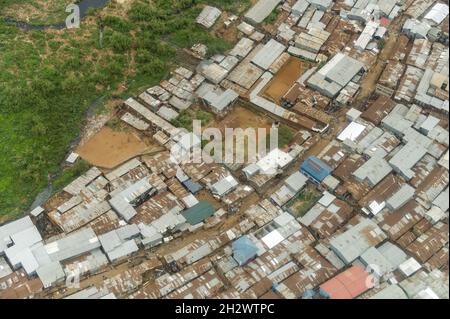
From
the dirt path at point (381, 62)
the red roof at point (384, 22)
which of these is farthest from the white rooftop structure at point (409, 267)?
the red roof at point (384, 22)

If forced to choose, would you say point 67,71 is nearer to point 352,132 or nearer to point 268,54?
point 268,54

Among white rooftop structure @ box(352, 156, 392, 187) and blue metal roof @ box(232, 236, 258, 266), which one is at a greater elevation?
white rooftop structure @ box(352, 156, 392, 187)

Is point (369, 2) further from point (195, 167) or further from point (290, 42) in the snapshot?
point (195, 167)

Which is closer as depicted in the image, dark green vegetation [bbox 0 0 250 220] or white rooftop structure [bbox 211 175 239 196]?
white rooftop structure [bbox 211 175 239 196]

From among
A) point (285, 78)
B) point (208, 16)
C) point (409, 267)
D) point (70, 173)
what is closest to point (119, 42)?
point (208, 16)

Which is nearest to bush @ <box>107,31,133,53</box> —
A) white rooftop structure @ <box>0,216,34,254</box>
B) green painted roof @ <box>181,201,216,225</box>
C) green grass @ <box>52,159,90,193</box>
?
green grass @ <box>52,159,90,193</box>

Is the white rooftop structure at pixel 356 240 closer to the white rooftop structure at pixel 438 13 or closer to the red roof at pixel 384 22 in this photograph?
the red roof at pixel 384 22

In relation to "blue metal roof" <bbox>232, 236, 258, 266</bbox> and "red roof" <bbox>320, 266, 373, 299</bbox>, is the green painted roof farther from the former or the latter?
"red roof" <bbox>320, 266, 373, 299</bbox>
